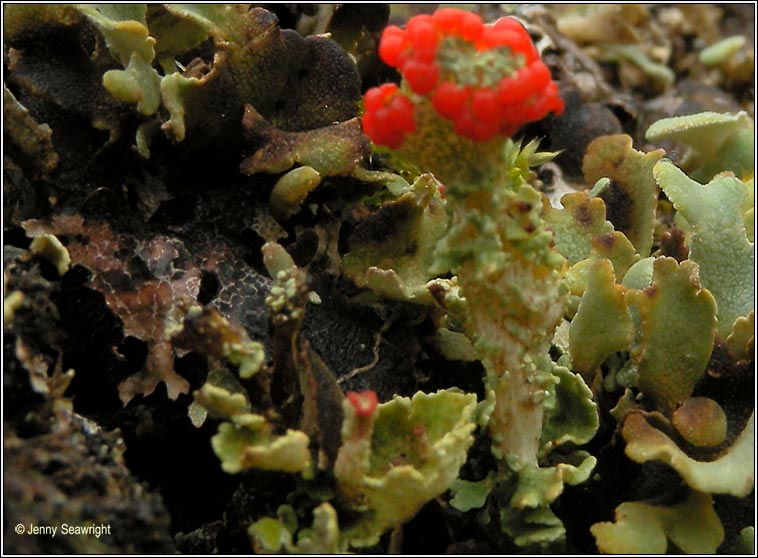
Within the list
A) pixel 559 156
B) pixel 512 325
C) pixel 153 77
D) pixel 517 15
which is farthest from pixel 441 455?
pixel 517 15

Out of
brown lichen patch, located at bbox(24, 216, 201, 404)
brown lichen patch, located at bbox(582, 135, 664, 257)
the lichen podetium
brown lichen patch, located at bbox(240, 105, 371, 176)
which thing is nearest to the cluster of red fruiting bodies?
the lichen podetium

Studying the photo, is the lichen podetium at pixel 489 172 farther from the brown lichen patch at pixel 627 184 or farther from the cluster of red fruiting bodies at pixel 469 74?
the brown lichen patch at pixel 627 184

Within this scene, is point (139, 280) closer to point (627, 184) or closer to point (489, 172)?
point (489, 172)

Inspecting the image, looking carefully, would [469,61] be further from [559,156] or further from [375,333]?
[559,156]

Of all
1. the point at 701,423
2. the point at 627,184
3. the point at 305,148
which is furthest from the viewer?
the point at 627,184

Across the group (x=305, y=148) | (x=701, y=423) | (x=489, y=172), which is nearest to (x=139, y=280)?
(x=305, y=148)

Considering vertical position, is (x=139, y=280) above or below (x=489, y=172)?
below

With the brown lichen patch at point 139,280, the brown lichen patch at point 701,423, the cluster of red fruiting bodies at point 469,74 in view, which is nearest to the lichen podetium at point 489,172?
the cluster of red fruiting bodies at point 469,74

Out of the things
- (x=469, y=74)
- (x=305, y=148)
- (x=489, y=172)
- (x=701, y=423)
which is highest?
(x=469, y=74)

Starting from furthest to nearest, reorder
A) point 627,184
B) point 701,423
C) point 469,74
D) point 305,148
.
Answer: point 627,184, point 305,148, point 701,423, point 469,74
